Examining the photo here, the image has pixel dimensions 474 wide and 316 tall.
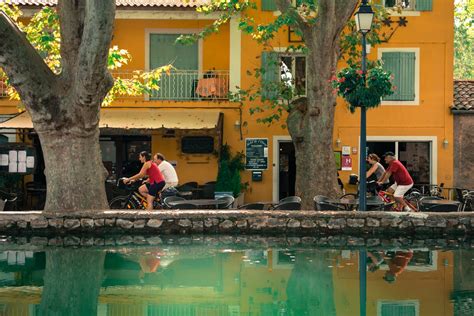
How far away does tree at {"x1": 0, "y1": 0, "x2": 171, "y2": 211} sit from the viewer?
13.2 meters

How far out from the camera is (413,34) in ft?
72.1

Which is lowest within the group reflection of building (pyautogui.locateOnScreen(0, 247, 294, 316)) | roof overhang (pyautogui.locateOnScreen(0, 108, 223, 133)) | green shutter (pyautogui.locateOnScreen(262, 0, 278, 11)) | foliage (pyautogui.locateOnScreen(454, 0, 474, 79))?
reflection of building (pyautogui.locateOnScreen(0, 247, 294, 316))

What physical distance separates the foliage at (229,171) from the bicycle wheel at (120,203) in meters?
3.69

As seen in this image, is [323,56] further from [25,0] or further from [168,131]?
[25,0]

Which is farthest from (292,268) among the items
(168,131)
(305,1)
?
(168,131)

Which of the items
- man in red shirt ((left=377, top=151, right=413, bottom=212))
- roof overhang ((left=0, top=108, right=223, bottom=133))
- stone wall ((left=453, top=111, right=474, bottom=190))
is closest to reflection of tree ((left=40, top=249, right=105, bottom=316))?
man in red shirt ((left=377, top=151, right=413, bottom=212))

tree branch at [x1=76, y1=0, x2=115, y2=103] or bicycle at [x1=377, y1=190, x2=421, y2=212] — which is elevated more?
tree branch at [x1=76, y1=0, x2=115, y2=103]

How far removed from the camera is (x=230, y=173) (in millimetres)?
21078

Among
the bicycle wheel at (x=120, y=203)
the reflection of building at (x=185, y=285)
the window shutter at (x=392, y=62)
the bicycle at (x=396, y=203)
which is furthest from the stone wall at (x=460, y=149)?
the reflection of building at (x=185, y=285)

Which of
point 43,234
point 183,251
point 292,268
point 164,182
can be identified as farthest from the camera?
point 164,182

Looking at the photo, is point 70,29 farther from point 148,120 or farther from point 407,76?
point 407,76

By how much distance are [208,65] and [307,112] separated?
→ 16.1 ft

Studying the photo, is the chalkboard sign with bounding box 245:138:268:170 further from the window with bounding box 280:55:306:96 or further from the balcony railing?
the window with bounding box 280:55:306:96

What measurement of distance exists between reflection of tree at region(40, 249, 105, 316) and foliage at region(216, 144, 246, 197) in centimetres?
882
